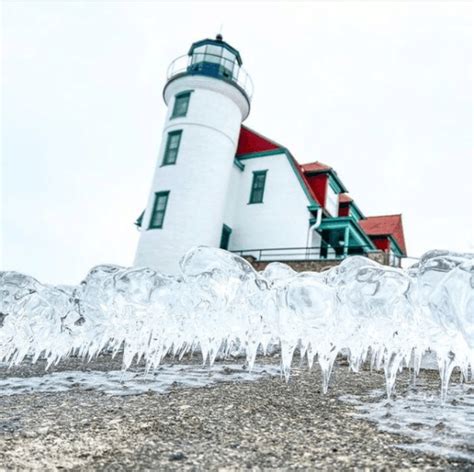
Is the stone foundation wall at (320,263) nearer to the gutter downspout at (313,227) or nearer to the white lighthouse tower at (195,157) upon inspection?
the gutter downspout at (313,227)

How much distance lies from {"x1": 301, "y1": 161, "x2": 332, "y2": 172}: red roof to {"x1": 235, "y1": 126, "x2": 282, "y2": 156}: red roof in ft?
7.39

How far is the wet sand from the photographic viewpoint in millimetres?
2918

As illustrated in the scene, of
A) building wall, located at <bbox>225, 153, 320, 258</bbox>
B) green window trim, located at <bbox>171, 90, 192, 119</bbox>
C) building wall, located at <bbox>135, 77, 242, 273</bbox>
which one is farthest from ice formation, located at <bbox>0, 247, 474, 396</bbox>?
green window trim, located at <bbox>171, 90, 192, 119</bbox>

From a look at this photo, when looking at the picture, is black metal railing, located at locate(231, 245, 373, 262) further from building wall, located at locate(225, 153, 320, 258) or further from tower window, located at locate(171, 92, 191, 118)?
tower window, located at locate(171, 92, 191, 118)

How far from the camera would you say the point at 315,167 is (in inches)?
930

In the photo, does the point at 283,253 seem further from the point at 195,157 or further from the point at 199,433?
the point at 199,433

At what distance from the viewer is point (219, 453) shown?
308 centimetres

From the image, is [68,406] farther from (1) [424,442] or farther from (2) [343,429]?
(1) [424,442]

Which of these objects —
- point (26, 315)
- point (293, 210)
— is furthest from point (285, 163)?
point (26, 315)

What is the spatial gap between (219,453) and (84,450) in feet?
3.29

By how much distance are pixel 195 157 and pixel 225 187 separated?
2.08 metres

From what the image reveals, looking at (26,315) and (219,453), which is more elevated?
(26,315)

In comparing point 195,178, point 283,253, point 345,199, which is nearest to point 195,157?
point 195,178

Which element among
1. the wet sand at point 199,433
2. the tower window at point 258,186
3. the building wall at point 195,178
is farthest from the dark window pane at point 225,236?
the wet sand at point 199,433
